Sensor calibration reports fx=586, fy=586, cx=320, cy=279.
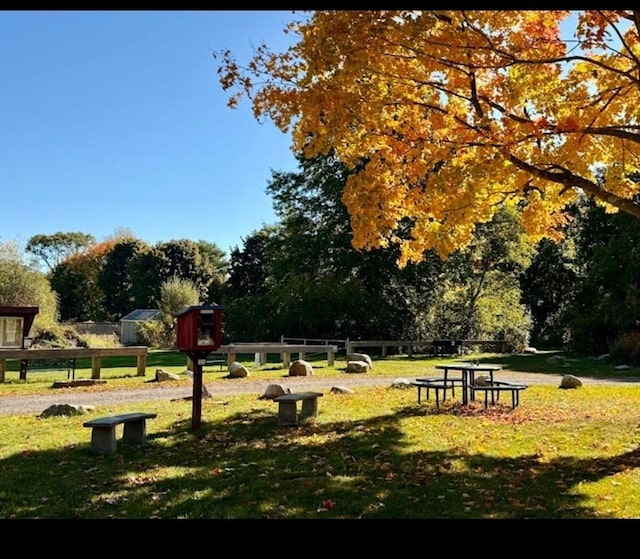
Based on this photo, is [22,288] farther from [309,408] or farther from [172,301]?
[309,408]

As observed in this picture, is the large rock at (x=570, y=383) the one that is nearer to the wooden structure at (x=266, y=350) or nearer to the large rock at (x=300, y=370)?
the large rock at (x=300, y=370)

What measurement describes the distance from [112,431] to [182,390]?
19.5ft

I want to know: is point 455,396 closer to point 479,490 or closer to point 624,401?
point 624,401

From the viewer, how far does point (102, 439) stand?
22.1 feet

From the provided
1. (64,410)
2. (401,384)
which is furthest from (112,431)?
(401,384)

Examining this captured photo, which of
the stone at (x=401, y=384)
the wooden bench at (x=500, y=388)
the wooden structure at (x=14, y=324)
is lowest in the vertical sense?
the stone at (x=401, y=384)

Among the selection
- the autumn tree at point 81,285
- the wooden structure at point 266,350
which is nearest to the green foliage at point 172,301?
the wooden structure at point 266,350

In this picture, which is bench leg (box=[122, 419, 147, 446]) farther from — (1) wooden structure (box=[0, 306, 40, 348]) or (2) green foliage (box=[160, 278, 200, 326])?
(2) green foliage (box=[160, 278, 200, 326])

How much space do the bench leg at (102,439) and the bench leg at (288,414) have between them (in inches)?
100

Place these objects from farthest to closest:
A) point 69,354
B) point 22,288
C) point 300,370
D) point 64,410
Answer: point 22,288 → point 300,370 → point 69,354 → point 64,410

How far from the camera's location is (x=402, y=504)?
194 inches

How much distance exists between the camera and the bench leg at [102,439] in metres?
6.69

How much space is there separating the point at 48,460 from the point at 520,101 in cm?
742
